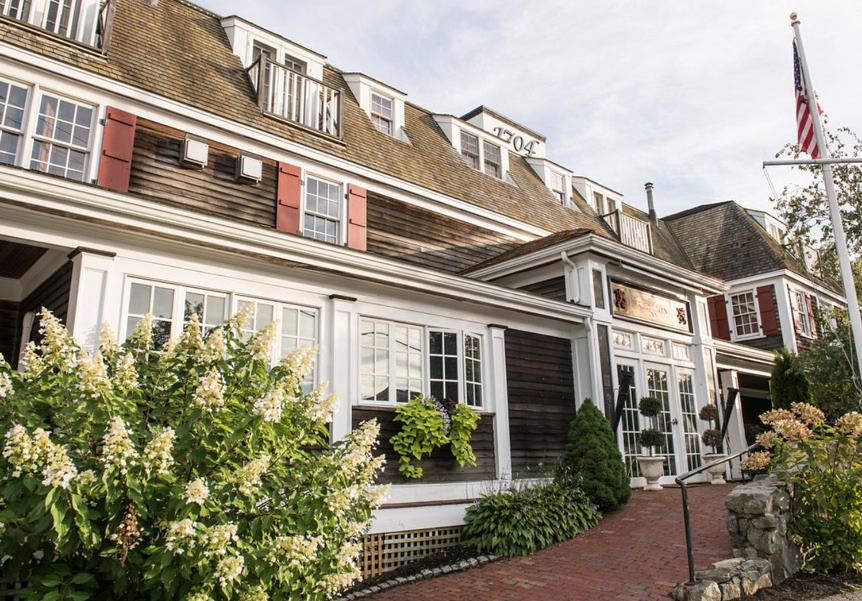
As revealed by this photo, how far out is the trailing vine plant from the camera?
8.31 metres

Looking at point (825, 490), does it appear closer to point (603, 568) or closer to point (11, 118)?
point (603, 568)

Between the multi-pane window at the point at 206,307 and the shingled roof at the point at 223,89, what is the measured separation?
4.22 meters

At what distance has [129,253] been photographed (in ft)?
22.3

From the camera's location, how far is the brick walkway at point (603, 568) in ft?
19.9

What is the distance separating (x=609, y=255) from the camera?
11.7 m

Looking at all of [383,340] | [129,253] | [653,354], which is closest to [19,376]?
[129,253]

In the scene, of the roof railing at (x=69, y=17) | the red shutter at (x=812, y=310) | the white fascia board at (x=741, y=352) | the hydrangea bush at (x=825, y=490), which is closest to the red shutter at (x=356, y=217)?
the roof railing at (x=69, y=17)

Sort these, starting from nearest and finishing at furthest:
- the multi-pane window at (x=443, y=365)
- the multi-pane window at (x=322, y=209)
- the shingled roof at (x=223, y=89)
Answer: the multi-pane window at (x=443, y=365), the shingled roof at (x=223, y=89), the multi-pane window at (x=322, y=209)

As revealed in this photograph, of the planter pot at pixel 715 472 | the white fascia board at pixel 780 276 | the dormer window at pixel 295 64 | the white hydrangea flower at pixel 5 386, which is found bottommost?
the planter pot at pixel 715 472

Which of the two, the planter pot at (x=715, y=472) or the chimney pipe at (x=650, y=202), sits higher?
the chimney pipe at (x=650, y=202)

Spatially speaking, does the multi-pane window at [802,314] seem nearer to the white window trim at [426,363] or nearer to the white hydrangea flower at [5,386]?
Result: the white window trim at [426,363]

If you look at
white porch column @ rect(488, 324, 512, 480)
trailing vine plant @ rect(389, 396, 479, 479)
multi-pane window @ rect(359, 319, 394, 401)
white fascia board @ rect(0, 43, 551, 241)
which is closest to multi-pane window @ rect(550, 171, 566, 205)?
white fascia board @ rect(0, 43, 551, 241)

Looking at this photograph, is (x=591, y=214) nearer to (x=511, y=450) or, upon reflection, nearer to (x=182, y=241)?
(x=511, y=450)

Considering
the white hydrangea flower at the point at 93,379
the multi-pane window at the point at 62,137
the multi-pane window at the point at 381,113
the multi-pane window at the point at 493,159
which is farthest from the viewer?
the multi-pane window at the point at 493,159
